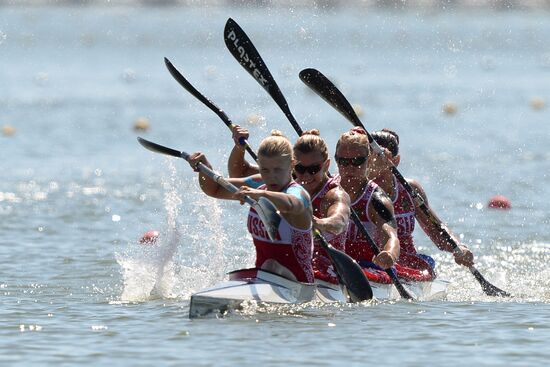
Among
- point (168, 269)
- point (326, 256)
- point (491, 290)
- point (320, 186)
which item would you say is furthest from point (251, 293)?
point (491, 290)

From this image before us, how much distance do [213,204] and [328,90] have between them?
5.13 ft

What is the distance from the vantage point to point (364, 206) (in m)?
9.74

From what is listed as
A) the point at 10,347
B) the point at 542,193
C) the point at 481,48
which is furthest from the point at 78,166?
the point at 481,48

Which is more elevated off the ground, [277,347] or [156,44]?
[156,44]

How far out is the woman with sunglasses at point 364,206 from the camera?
369 inches

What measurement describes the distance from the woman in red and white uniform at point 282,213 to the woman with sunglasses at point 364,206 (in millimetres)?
705

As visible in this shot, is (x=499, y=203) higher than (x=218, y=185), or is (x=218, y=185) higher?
(x=218, y=185)

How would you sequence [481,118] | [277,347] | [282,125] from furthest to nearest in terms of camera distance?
[481,118] → [282,125] → [277,347]

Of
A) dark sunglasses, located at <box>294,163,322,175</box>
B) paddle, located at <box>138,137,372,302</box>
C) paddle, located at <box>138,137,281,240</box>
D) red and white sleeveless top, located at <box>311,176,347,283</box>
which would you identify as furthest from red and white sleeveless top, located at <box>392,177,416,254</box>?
paddle, located at <box>138,137,281,240</box>

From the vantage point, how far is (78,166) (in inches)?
792

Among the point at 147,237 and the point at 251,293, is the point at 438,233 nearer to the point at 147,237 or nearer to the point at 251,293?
the point at 251,293

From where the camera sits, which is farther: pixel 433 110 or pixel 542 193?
pixel 433 110

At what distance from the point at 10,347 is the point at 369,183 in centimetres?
315

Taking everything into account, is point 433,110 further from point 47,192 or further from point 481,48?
point 481,48
